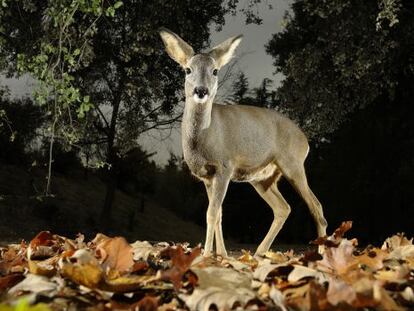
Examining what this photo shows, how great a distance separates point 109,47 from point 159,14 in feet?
15.0

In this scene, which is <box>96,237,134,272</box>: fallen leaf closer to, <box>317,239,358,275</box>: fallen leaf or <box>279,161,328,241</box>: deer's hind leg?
<box>317,239,358,275</box>: fallen leaf

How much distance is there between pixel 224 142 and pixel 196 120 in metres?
0.45

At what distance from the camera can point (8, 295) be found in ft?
7.53

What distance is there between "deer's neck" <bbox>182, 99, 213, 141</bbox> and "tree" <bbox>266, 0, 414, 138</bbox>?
9.94 metres

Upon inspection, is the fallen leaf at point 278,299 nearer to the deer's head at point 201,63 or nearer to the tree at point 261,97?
the deer's head at point 201,63

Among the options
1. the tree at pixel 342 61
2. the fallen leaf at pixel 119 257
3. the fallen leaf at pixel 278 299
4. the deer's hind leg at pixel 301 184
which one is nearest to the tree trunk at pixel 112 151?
the tree at pixel 342 61

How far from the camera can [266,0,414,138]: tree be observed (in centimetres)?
1557

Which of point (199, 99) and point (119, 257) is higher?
point (199, 99)

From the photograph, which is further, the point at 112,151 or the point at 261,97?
the point at 261,97

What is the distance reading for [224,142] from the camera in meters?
6.23

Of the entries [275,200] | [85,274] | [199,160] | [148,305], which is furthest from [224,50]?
[148,305]

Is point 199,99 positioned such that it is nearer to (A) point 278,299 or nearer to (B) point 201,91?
(B) point 201,91

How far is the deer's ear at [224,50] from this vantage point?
6.04m

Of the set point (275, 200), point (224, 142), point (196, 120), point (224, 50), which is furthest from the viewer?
point (275, 200)
